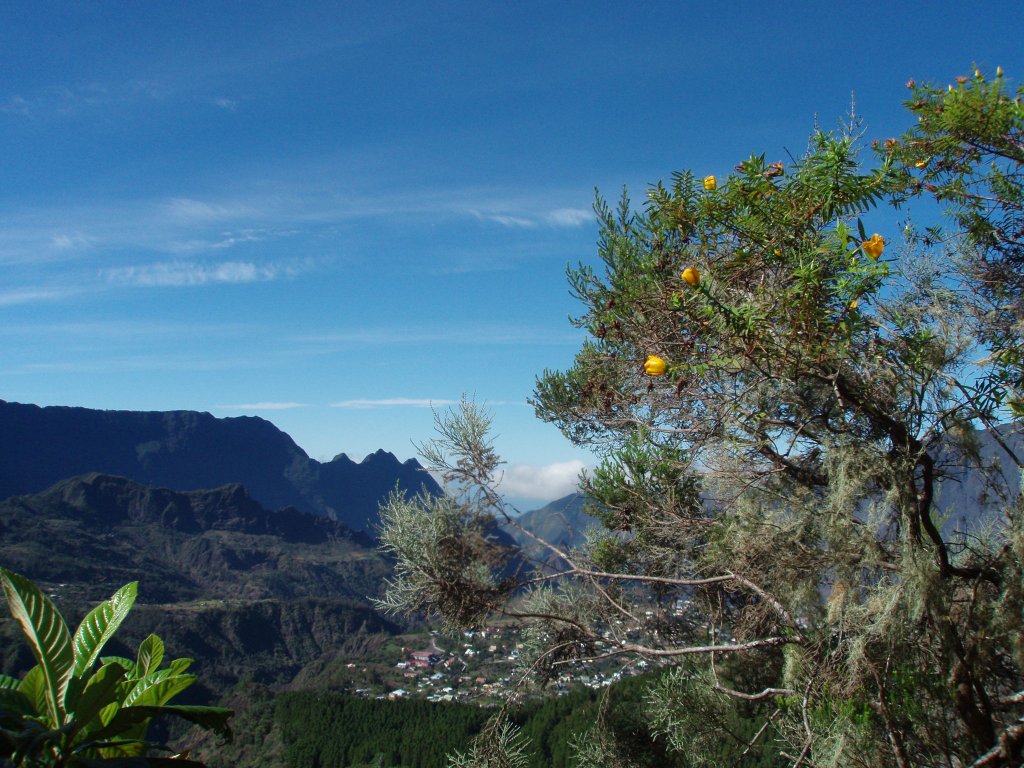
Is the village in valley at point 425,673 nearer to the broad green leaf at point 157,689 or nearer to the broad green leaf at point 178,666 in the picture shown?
the broad green leaf at point 178,666

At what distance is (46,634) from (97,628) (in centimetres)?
22

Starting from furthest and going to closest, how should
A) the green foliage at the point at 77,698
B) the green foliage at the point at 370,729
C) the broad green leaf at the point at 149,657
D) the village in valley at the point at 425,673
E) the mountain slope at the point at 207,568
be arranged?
1. the mountain slope at the point at 207,568
2. the village in valley at the point at 425,673
3. the green foliage at the point at 370,729
4. the broad green leaf at the point at 149,657
5. the green foliage at the point at 77,698

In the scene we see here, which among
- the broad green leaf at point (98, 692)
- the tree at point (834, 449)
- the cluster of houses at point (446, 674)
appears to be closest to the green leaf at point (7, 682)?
the broad green leaf at point (98, 692)

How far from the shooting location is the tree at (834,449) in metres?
2.68

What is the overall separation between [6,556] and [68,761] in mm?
130202

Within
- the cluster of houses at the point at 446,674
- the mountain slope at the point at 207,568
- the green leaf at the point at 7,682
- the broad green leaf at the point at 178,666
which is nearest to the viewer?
the green leaf at the point at 7,682

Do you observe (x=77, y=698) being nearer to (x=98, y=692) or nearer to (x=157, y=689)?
(x=98, y=692)

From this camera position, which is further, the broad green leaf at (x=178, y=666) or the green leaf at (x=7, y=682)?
the broad green leaf at (x=178, y=666)

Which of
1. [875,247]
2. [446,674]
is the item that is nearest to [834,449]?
[875,247]

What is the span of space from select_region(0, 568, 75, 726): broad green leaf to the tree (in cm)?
220

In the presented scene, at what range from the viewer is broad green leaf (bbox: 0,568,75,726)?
189 cm

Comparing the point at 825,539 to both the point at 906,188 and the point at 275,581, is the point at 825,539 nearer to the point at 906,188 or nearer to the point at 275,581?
the point at 906,188

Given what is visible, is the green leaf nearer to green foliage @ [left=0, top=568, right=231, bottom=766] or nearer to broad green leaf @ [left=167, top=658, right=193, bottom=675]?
green foliage @ [left=0, top=568, right=231, bottom=766]

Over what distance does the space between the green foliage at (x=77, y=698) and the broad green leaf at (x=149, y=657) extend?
74mm
